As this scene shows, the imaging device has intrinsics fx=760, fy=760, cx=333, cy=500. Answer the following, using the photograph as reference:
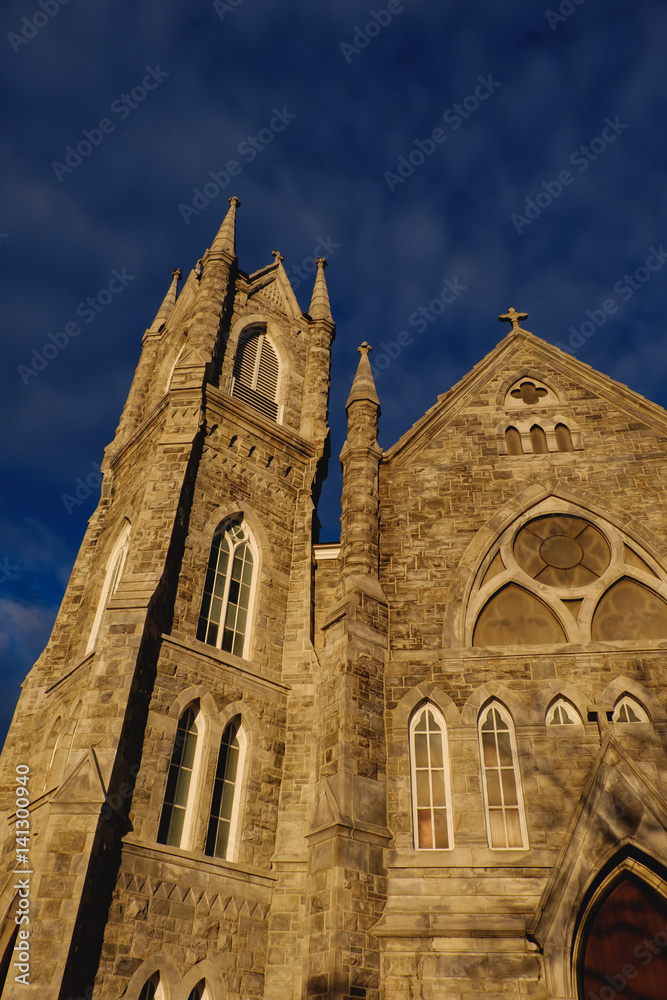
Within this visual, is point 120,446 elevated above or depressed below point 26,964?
above

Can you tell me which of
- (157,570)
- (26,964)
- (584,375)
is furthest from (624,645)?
(26,964)

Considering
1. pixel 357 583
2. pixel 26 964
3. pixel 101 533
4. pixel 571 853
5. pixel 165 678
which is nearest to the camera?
pixel 26 964

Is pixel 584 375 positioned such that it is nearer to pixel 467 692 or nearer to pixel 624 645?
pixel 624 645

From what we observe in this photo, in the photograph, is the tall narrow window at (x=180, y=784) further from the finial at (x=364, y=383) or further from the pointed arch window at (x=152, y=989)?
the finial at (x=364, y=383)

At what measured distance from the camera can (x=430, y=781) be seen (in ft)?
41.8

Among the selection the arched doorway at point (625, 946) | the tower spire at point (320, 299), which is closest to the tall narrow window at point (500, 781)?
the arched doorway at point (625, 946)

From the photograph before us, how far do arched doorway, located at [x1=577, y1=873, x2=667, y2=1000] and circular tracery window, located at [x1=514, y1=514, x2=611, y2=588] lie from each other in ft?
17.7

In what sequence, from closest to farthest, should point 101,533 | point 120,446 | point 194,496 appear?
point 194,496 → point 101,533 → point 120,446

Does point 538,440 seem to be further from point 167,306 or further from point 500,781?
point 167,306

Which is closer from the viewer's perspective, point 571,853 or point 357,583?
point 571,853

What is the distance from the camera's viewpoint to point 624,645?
13.5m

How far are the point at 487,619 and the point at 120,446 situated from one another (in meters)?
10.6

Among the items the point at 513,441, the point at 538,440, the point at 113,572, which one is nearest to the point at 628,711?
the point at 538,440

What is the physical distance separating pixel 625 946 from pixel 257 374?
1466 cm
